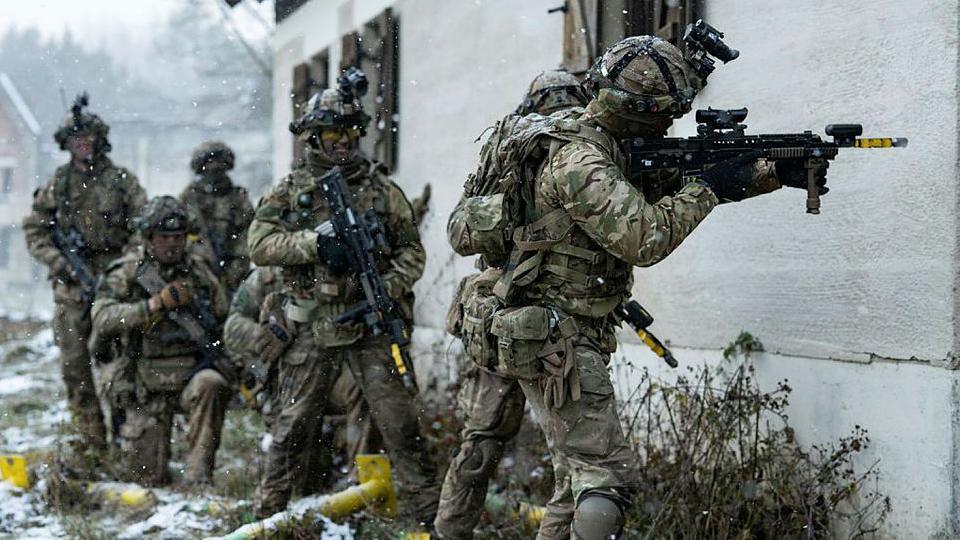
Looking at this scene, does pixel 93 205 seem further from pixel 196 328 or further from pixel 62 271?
pixel 196 328

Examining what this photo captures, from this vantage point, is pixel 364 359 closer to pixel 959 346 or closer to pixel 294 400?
pixel 294 400

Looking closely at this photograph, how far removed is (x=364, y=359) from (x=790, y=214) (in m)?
2.23

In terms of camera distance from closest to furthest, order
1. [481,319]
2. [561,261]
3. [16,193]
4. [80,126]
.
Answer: [561,261], [481,319], [80,126], [16,193]

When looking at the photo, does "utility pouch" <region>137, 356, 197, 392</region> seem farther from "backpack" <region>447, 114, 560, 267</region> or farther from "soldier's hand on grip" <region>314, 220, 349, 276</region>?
"backpack" <region>447, 114, 560, 267</region>

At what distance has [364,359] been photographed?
18.4 feet

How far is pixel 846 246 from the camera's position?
14.9 ft

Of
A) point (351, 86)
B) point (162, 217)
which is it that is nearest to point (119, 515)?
point (162, 217)

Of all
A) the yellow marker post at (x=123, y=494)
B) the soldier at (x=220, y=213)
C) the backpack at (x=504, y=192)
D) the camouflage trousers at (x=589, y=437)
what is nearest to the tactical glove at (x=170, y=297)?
the yellow marker post at (x=123, y=494)

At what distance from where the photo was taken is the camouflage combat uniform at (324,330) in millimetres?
5488

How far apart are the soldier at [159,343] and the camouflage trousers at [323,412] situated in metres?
1.24

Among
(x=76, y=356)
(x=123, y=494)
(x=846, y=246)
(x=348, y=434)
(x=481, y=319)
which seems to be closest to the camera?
(x=481, y=319)

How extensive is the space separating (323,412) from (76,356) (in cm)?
327

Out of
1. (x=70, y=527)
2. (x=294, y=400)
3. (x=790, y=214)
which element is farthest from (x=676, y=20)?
(x=70, y=527)

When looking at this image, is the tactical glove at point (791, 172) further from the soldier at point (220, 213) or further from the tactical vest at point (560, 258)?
the soldier at point (220, 213)
